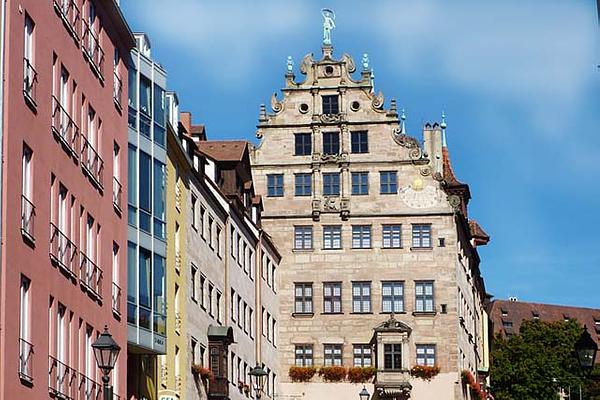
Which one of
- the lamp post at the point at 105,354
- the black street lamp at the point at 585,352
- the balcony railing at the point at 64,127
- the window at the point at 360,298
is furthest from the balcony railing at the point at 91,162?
the window at the point at 360,298

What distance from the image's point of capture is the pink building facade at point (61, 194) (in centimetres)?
2886

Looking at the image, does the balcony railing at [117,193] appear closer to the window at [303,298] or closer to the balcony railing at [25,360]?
the balcony railing at [25,360]

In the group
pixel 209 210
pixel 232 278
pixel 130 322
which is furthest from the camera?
pixel 232 278

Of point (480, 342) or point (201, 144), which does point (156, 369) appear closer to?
point (201, 144)

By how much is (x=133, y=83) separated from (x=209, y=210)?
15.4 meters

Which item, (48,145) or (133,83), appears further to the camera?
(133,83)

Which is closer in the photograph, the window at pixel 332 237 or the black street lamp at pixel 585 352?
the black street lamp at pixel 585 352

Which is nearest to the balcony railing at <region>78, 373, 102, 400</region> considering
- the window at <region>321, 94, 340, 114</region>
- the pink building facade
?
the pink building facade

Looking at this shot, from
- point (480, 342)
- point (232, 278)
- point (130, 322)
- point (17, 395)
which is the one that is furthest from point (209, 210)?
point (480, 342)

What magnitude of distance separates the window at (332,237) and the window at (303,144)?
152 inches

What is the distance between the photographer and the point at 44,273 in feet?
103

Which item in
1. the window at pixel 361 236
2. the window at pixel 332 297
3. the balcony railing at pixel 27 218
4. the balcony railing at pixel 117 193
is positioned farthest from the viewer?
the window at pixel 332 297

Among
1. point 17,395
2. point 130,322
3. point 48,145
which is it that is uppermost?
point 48,145

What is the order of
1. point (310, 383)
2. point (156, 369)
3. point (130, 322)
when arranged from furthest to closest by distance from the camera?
point (310, 383) → point (156, 369) → point (130, 322)
